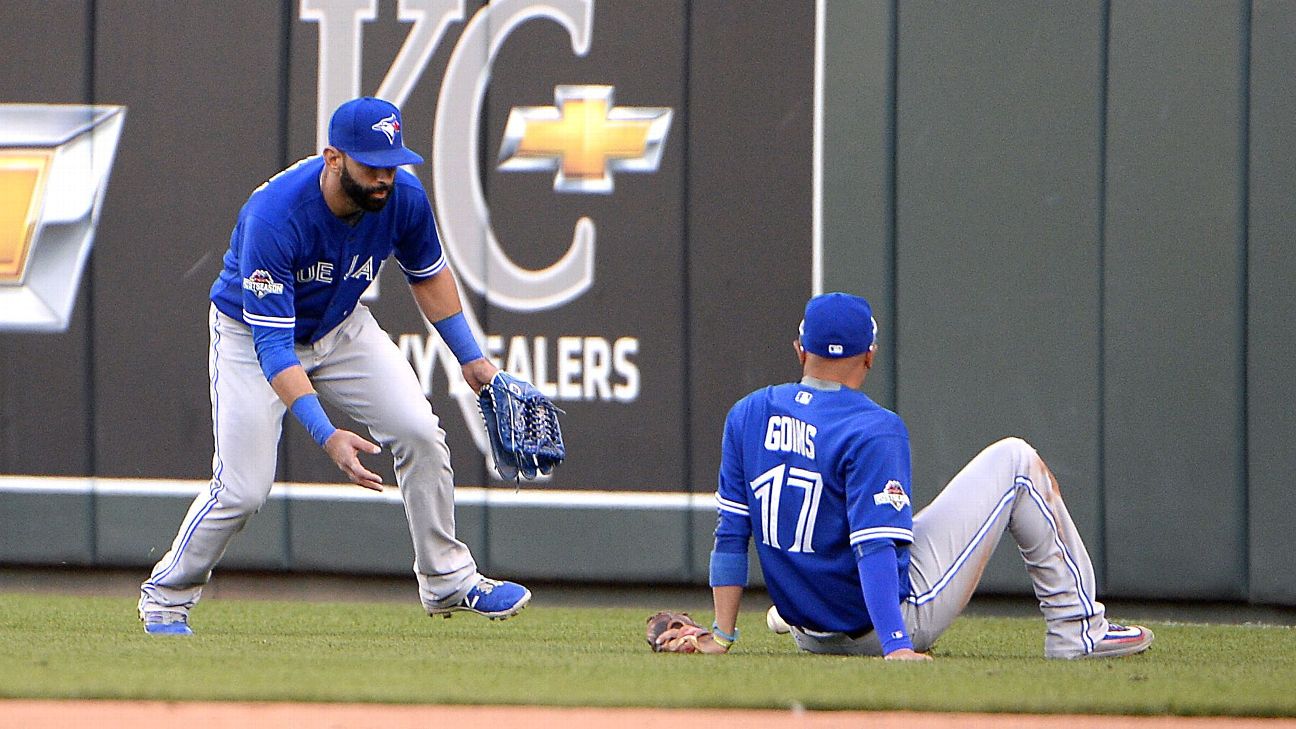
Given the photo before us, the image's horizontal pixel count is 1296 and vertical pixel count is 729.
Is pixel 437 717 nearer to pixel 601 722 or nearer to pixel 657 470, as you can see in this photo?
pixel 601 722

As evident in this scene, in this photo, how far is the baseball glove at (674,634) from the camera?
3906 millimetres

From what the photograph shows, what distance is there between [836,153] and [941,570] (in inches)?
91.0

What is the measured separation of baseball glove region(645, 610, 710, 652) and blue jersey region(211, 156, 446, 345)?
1109 millimetres

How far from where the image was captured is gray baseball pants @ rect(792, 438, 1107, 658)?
3736mm

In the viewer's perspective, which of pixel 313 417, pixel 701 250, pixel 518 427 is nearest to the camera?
pixel 313 417

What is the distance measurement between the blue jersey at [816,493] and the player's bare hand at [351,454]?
77cm

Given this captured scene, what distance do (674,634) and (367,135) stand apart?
1.34 meters

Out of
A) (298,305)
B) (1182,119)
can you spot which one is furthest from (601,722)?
(1182,119)

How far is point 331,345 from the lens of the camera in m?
4.41

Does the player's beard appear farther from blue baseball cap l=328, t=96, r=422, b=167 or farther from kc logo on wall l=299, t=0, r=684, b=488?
kc logo on wall l=299, t=0, r=684, b=488

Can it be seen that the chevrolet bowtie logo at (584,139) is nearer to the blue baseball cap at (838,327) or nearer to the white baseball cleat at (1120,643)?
the blue baseball cap at (838,327)

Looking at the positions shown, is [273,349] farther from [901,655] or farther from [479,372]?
[901,655]

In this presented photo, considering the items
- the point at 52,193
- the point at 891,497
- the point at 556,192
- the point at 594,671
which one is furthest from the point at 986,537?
the point at 52,193

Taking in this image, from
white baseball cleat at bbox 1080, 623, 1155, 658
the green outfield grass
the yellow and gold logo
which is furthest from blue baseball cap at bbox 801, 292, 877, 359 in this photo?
the yellow and gold logo
